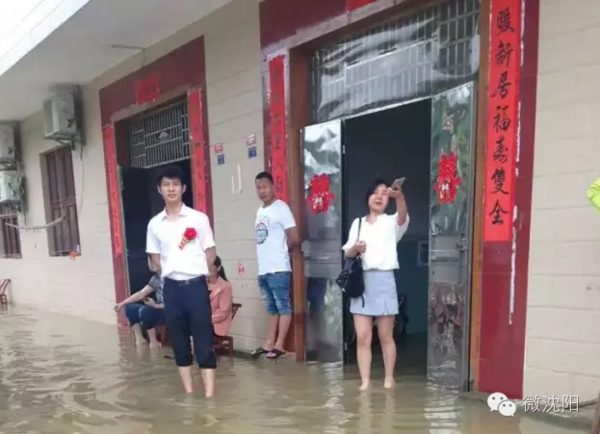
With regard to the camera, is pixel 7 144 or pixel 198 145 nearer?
pixel 198 145

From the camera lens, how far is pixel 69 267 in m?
8.06

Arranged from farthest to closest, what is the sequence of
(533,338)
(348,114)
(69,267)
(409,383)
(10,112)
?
1. (10,112)
2. (69,267)
3. (348,114)
4. (409,383)
5. (533,338)

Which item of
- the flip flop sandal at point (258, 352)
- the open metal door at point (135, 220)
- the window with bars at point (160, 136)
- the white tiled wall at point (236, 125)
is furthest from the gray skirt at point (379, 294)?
the open metal door at point (135, 220)

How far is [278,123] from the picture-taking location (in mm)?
4363

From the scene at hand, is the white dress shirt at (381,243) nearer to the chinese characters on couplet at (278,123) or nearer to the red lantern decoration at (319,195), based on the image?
the red lantern decoration at (319,195)

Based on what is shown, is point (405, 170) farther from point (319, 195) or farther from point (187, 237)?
point (187, 237)

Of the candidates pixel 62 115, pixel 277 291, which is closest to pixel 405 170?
pixel 277 291

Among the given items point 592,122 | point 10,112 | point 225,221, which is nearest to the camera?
point 592,122

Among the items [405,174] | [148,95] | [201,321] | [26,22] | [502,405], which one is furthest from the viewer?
[148,95]

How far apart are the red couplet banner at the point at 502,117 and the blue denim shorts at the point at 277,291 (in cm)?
174

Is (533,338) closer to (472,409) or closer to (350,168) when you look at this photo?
(472,409)

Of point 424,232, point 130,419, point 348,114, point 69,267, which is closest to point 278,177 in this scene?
point 348,114

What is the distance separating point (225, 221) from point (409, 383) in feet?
7.72

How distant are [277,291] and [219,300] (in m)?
0.51
